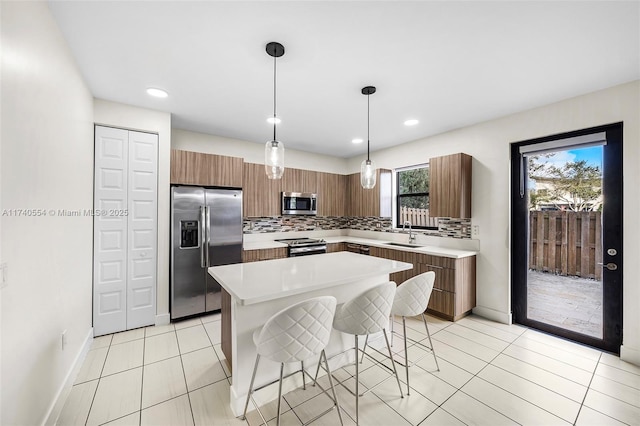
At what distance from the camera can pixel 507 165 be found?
321cm

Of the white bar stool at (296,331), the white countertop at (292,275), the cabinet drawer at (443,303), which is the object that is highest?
the white countertop at (292,275)

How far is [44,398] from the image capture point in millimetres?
1587

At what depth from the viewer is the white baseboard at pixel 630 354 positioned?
2330 mm

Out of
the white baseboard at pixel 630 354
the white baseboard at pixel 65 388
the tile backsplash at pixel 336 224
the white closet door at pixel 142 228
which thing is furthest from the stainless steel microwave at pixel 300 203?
the white baseboard at pixel 630 354

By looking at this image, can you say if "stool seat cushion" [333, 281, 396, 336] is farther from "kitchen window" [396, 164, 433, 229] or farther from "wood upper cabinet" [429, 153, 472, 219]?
"kitchen window" [396, 164, 433, 229]

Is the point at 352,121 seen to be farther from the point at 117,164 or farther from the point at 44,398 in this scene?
the point at 44,398

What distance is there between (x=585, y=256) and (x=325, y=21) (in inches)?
131

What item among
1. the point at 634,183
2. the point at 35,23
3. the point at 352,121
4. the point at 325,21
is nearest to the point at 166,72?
the point at 35,23

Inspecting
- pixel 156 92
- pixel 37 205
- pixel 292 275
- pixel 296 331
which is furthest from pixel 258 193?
pixel 296 331

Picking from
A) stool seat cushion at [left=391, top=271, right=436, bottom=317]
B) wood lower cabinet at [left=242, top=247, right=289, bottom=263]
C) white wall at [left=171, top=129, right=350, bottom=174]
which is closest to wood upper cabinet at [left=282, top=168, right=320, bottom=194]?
white wall at [left=171, top=129, right=350, bottom=174]

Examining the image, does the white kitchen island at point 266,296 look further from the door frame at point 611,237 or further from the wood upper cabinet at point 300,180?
the wood upper cabinet at point 300,180

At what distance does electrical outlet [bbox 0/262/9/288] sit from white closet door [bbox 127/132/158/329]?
190 centimetres

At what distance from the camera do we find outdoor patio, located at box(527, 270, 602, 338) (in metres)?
2.67

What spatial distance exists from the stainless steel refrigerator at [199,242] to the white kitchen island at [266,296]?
3.99 feet
